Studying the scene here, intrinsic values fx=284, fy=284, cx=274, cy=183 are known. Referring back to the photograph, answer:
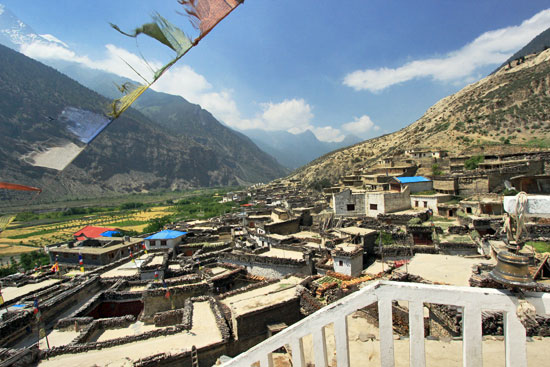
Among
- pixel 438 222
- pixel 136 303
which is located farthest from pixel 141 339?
pixel 438 222

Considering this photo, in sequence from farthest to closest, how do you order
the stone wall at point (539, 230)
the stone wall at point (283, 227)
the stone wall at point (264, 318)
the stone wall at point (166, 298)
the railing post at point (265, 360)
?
the stone wall at point (283, 227) → the stone wall at point (539, 230) → the stone wall at point (166, 298) → the stone wall at point (264, 318) → the railing post at point (265, 360)

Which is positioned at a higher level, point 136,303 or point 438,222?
point 438,222

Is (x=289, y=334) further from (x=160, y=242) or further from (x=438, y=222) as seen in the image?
(x=160, y=242)

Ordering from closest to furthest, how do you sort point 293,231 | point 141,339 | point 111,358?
point 111,358 < point 141,339 < point 293,231

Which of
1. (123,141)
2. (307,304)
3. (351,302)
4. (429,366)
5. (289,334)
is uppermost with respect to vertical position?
(123,141)

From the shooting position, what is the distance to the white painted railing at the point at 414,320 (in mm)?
3756

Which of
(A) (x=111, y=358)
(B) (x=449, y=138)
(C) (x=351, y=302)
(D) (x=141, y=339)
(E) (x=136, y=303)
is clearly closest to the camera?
(C) (x=351, y=302)

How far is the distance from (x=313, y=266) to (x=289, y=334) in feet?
43.0

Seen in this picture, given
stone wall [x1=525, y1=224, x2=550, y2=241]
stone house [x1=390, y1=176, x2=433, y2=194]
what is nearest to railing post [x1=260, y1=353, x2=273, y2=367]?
stone wall [x1=525, y1=224, x2=550, y2=241]

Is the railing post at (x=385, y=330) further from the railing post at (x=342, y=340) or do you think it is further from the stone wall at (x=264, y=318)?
the stone wall at (x=264, y=318)

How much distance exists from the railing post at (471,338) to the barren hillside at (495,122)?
1839 inches

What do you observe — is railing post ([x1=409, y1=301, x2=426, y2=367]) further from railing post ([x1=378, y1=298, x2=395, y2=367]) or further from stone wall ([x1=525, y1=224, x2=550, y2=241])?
stone wall ([x1=525, y1=224, x2=550, y2=241])

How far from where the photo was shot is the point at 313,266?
1747 centimetres

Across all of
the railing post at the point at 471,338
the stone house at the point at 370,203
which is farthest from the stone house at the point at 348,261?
the stone house at the point at 370,203
